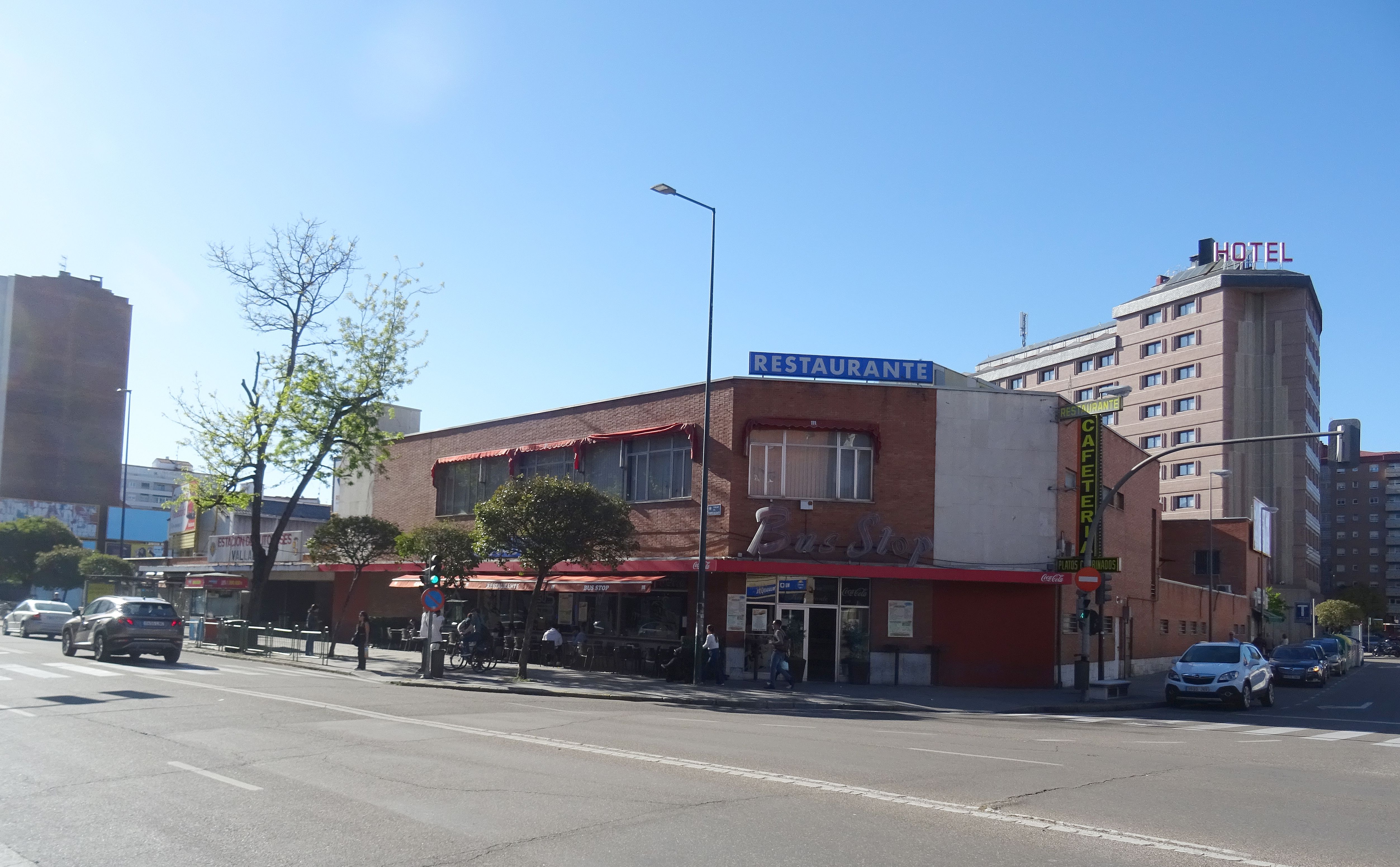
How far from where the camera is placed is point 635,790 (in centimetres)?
1030

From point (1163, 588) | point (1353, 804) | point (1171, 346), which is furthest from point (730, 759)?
point (1171, 346)

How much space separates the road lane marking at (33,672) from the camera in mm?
21891

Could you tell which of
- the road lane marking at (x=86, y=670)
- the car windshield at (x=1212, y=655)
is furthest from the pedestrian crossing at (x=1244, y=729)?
the road lane marking at (x=86, y=670)

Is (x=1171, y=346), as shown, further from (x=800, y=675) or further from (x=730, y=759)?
(x=730, y=759)

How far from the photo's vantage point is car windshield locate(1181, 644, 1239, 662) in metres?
26.9

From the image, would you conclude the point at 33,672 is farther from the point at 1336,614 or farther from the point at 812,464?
the point at 1336,614

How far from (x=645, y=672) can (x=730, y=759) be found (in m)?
17.7

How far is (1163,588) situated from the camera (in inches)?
1716

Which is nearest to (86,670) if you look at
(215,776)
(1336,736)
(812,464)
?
(215,776)

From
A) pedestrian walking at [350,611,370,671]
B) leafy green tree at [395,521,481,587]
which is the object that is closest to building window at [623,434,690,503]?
leafy green tree at [395,521,481,587]

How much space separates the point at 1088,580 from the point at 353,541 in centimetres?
2295

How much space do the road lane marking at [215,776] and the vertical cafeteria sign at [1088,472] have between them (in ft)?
86.2

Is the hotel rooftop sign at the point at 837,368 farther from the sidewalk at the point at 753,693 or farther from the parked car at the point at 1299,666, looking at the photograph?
the parked car at the point at 1299,666

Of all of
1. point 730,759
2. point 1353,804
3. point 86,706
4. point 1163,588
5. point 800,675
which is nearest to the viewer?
point 1353,804
